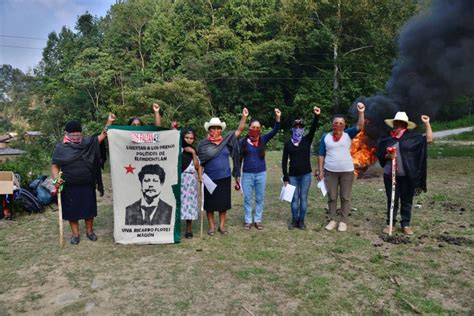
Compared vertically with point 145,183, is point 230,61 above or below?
above

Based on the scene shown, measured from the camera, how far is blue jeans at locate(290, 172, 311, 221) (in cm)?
666

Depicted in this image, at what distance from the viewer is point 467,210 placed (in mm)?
7969

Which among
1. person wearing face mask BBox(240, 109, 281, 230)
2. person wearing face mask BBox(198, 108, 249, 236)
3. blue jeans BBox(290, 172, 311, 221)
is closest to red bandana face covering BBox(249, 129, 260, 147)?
person wearing face mask BBox(240, 109, 281, 230)

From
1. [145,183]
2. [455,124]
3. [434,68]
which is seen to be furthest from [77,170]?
[455,124]

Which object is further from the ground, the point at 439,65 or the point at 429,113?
the point at 439,65

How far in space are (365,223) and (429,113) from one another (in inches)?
227

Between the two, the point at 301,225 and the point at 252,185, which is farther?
the point at 301,225

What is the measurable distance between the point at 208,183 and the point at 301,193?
1.56 metres

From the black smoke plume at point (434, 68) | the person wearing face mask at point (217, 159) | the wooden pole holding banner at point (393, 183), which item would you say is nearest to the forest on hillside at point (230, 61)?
the black smoke plume at point (434, 68)

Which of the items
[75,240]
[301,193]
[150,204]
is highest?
[301,193]

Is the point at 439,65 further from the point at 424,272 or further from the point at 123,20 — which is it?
the point at 123,20

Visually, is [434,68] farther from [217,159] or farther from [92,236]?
[92,236]

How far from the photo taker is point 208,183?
21.1 ft

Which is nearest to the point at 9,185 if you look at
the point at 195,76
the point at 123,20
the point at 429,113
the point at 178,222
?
the point at 178,222
